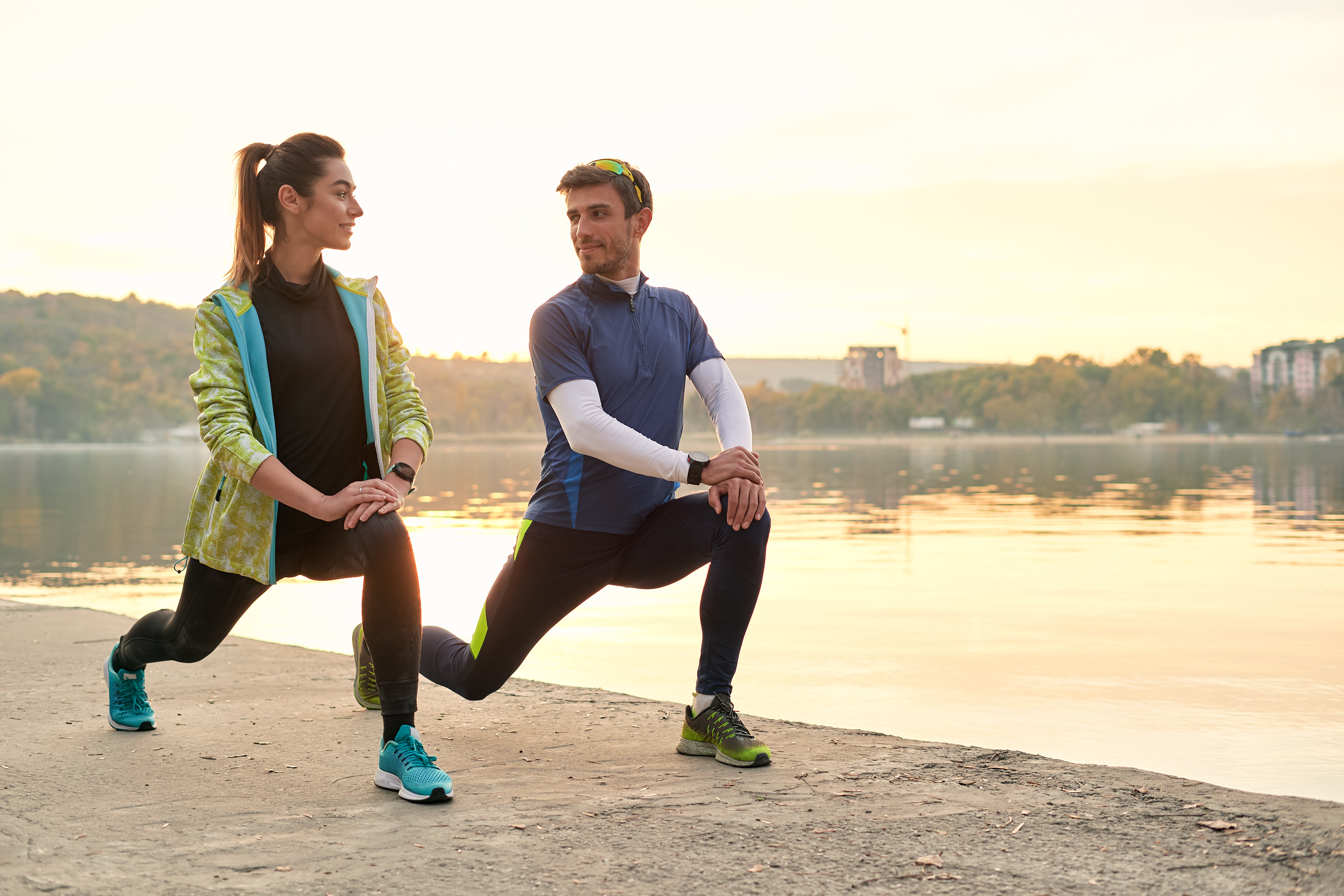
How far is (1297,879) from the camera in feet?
8.45

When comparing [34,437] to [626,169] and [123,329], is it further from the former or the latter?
[626,169]

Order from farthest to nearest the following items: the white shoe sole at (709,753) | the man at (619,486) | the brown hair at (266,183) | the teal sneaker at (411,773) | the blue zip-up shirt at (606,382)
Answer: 1. the blue zip-up shirt at (606,382)
2. the man at (619,486)
3. the white shoe sole at (709,753)
4. the brown hair at (266,183)
5. the teal sneaker at (411,773)

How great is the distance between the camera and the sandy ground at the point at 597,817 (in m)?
2.61

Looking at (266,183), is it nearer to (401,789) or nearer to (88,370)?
(401,789)

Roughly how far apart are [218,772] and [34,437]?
145m

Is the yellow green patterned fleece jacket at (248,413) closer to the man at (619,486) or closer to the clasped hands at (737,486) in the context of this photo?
the man at (619,486)

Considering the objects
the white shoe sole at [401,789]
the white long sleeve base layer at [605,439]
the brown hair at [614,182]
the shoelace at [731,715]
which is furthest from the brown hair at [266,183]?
the shoelace at [731,715]

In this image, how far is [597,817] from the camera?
3100 millimetres

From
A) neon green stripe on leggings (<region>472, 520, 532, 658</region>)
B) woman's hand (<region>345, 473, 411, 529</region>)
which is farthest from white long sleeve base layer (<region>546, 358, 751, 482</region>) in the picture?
woman's hand (<region>345, 473, 411, 529</region>)

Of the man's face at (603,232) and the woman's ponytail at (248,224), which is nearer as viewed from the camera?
the woman's ponytail at (248,224)

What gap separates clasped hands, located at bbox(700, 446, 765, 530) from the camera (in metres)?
3.73

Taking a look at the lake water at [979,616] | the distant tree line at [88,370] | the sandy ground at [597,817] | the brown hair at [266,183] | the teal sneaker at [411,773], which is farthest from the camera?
the distant tree line at [88,370]

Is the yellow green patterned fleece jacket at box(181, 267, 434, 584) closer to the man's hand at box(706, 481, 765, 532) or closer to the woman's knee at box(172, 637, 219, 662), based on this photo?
the woman's knee at box(172, 637, 219, 662)

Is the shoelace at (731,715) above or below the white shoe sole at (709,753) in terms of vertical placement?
above
